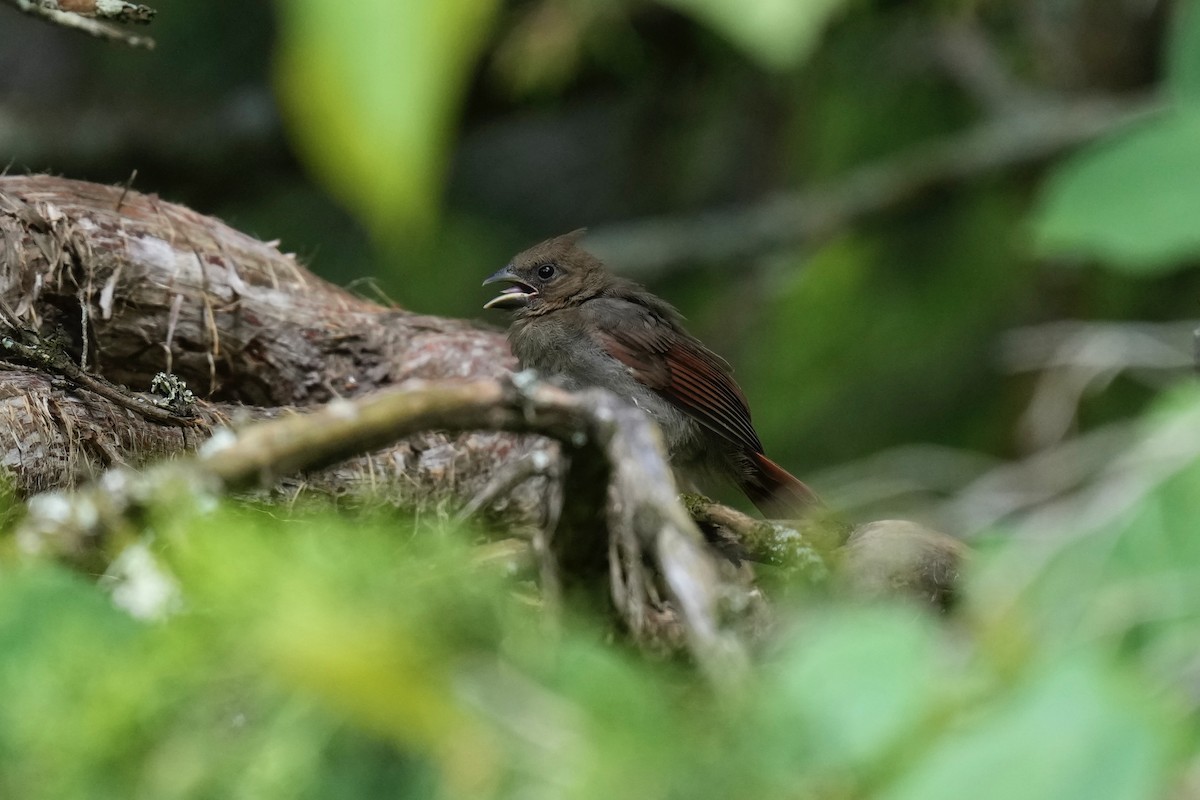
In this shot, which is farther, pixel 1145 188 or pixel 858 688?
pixel 1145 188

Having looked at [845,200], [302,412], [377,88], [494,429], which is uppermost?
[845,200]

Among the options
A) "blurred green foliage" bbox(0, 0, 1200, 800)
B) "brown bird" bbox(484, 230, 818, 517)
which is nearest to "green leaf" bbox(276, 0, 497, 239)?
"blurred green foliage" bbox(0, 0, 1200, 800)

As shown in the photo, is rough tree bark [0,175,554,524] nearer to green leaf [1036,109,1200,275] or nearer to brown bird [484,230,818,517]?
brown bird [484,230,818,517]

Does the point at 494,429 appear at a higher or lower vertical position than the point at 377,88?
higher

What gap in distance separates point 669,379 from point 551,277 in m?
0.88

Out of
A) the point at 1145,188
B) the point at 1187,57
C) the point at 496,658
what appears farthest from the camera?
the point at 1187,57

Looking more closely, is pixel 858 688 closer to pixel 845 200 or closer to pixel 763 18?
pixel 763 18

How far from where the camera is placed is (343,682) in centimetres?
125

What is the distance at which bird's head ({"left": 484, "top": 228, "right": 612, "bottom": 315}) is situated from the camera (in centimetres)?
575

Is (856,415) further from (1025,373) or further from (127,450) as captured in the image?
(127,450)

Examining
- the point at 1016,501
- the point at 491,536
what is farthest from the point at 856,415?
the point at 491,536

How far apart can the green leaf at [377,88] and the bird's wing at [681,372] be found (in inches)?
170

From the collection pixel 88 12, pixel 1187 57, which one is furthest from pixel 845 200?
pixel 88 12

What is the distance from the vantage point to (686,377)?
5.32 metres
